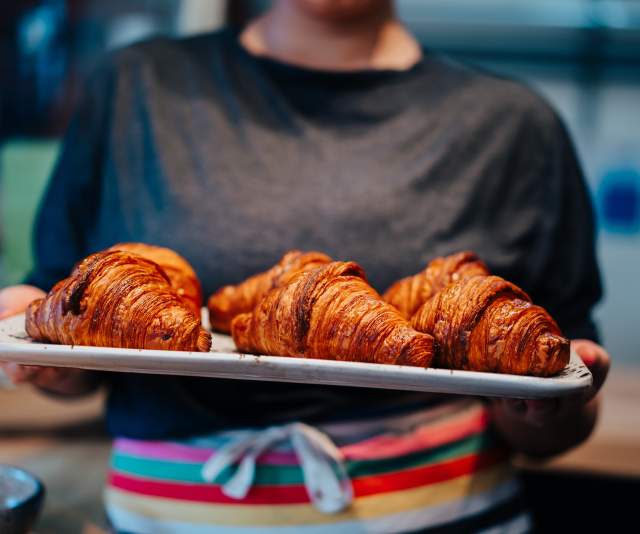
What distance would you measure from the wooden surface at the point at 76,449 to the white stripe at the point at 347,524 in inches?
2.2

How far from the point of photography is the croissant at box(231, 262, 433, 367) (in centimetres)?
89

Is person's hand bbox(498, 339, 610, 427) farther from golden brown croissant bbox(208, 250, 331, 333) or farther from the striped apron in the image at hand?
golden brown croissant bbox(208, 250, 331, 333)

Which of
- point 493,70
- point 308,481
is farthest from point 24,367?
point 493,70

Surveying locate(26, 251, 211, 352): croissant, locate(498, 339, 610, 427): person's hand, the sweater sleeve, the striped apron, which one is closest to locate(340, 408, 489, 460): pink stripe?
the striped apron

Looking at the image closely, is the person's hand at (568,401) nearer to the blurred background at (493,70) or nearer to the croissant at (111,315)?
the croissant at (111,315)

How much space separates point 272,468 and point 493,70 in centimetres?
135

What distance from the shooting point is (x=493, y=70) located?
2.13 metres

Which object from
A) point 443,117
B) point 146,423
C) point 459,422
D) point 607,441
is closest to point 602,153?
point 607,441

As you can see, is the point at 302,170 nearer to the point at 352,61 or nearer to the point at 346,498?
the point at 352,61

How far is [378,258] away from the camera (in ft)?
4.13

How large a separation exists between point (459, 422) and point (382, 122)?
1.74ft

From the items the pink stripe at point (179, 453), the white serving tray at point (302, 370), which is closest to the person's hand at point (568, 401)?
the white serving tray at point (302, 370)

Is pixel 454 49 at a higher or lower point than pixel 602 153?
higher

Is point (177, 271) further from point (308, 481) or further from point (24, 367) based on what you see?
point (308, 481)
